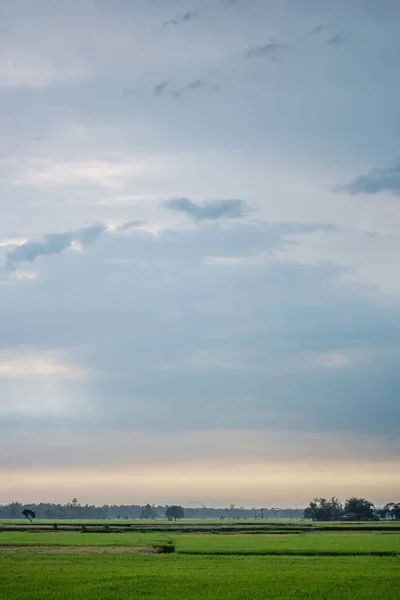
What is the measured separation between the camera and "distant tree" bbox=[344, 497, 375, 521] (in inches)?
7533

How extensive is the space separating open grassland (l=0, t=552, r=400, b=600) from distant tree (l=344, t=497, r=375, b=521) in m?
157

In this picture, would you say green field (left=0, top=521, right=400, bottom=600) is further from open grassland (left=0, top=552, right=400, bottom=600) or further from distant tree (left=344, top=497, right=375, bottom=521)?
distant tree (left=344, top=497, right=375, bottom=521)

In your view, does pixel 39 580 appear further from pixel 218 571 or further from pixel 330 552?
pixel 330 552

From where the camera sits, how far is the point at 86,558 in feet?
151

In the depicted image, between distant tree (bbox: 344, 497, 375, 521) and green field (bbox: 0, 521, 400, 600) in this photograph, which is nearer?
green field (bbox: 0, 521, 400, 600)

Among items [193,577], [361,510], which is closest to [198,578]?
[193,577]

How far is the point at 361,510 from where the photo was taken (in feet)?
635

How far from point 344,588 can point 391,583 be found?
3256mm

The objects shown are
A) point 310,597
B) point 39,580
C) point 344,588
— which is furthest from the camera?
point 39,580

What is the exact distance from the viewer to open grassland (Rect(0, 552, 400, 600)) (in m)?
28.0

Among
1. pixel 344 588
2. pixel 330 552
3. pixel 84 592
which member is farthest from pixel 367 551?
pixel 84 592

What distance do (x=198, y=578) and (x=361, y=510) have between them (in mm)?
175516

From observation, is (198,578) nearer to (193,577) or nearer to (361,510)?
(193,577)

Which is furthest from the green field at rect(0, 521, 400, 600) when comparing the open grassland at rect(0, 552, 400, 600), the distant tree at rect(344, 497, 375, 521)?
the distant tree at rect(344, 497, 375, 521)
